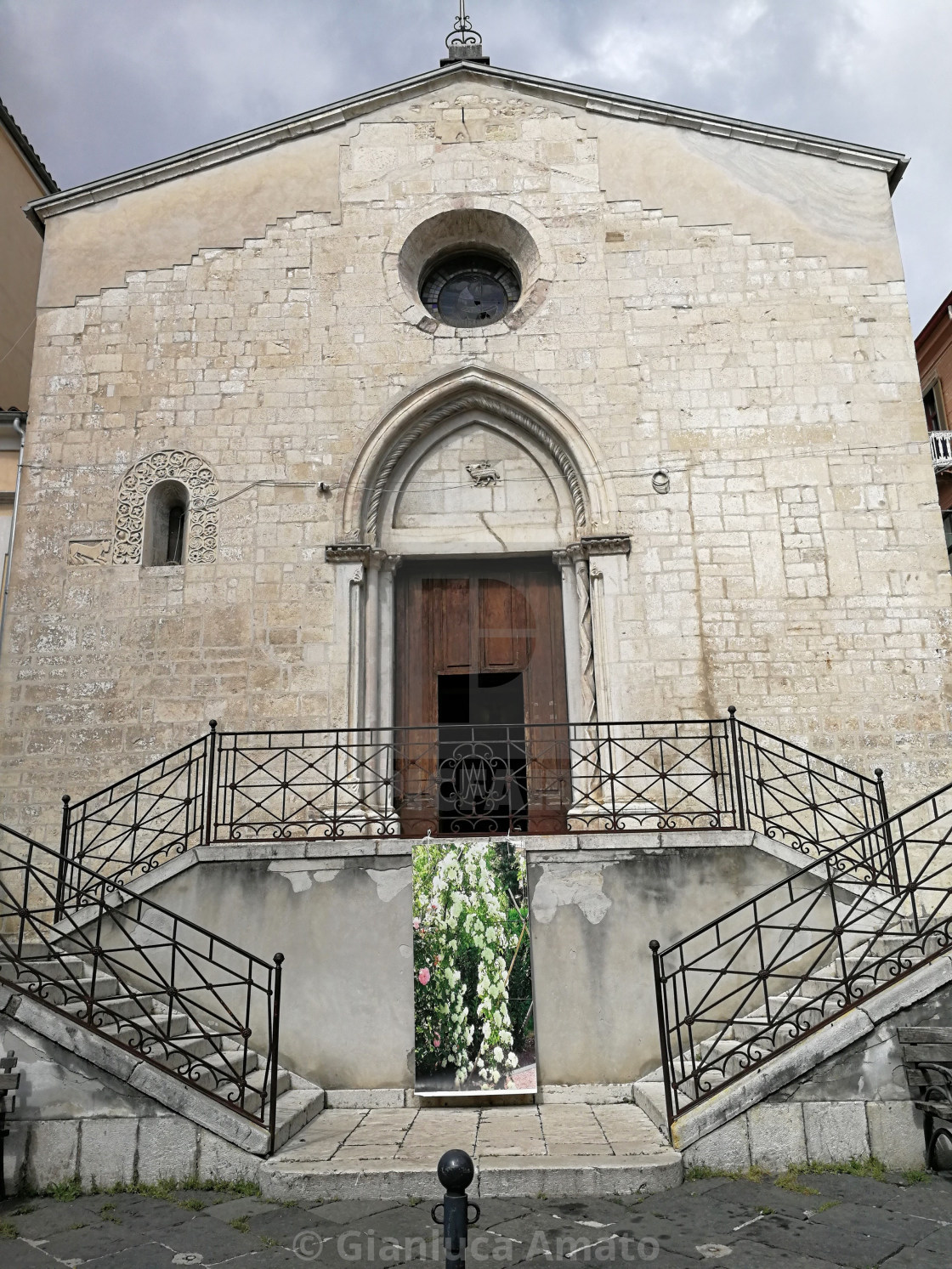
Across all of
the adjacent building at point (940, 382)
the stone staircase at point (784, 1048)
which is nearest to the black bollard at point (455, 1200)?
the stone staircase at point (784, 1048)

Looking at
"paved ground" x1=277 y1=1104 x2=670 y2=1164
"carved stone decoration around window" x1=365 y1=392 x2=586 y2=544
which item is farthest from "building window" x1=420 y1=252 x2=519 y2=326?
"paved ground" x1=277 y1=1104 x2=670 y2=1164

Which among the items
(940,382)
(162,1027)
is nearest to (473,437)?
(162,1027)

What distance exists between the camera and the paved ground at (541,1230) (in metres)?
4.73

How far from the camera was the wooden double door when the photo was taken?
34.9 feet

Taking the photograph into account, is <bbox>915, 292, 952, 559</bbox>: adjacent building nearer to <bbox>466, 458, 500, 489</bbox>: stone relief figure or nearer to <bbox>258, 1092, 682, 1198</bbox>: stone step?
<bbox>466, 458, 500, 489</bbox>: stone relief figure

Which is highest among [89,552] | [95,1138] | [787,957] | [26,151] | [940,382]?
[26,151]

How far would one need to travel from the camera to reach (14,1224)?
212 inches

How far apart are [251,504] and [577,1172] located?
774 centimetres

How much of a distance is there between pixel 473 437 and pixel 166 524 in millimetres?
3773

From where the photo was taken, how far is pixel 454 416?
11578 mm

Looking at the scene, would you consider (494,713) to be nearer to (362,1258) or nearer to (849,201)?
(362,1258)

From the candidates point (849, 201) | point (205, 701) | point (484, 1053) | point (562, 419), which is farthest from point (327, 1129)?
point (849, 201)

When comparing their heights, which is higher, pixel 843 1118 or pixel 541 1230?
pixel 843 1118

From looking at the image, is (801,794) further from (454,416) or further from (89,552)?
(89,552)
